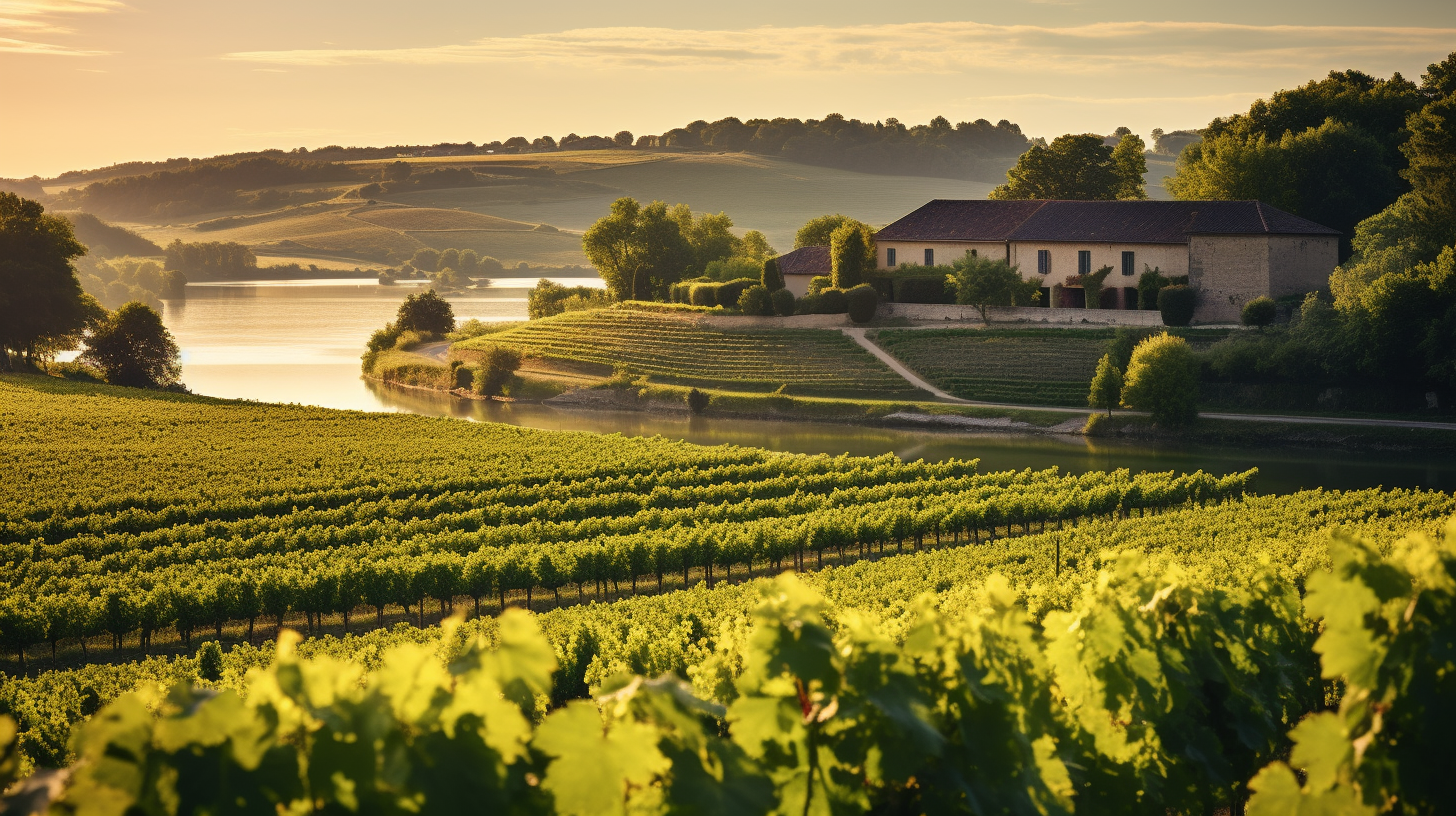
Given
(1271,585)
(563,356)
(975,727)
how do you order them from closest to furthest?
(975,727), (1271,585), (563,356)

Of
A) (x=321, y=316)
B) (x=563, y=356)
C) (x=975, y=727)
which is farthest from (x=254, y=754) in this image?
(x=321, y=316)

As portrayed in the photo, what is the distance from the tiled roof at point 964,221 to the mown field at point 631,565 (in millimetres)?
35015

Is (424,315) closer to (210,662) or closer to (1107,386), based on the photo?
(1107,386)

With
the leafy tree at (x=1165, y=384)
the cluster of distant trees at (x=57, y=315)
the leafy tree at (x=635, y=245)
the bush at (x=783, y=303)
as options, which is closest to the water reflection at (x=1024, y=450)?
the leafy tree at (x=1165, y=384)

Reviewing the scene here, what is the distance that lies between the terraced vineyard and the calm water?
5177 millimetres

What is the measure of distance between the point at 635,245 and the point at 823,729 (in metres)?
91.2

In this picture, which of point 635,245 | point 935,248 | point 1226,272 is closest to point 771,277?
point 935,248

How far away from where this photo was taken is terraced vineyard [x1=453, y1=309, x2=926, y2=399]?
211 ft

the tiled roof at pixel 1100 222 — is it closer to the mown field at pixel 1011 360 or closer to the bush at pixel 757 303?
the mown field at pixel 1011 360

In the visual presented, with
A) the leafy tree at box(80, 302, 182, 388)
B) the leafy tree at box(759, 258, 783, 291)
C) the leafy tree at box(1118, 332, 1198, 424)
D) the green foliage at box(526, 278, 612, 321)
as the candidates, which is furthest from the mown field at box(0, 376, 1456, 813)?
the green foliage at box(526, 278, 612, 321)

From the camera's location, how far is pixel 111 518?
1239 inches

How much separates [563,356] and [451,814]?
7204cm

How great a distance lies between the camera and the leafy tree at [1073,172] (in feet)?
287

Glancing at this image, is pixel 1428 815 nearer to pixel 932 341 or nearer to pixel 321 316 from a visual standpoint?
pixel 932 341
